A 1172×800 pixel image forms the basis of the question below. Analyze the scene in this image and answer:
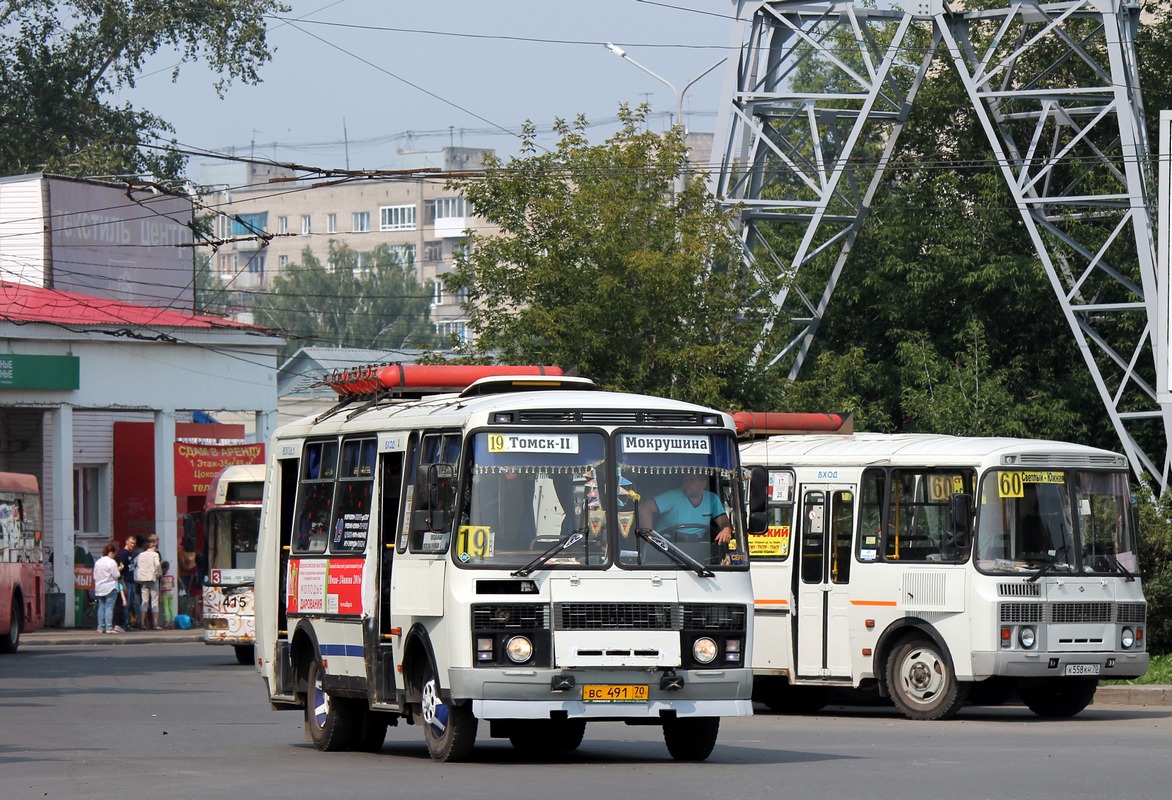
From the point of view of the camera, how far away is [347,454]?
52.6 feet

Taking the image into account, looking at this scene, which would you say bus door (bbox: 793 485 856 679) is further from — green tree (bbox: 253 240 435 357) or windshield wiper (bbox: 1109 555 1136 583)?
green tree (bbox: 253 240 435 357)

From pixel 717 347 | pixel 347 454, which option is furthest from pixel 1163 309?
pixel 347 454

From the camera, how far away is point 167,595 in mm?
43094

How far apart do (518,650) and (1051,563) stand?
6.95 m

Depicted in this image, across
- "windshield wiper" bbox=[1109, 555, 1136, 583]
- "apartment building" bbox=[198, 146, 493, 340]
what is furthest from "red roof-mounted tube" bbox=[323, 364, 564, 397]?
"apartment building" bbox=[198, 146, 493, 340]

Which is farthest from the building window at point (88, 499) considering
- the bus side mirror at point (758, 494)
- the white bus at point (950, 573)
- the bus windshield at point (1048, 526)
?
the bus side mirror at point (758, 494)

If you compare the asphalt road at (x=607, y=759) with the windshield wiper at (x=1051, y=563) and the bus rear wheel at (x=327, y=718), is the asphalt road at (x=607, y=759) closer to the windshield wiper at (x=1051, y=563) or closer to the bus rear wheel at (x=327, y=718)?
the bus rear wheel at (x=327, y=718)

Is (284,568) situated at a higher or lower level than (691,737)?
higher

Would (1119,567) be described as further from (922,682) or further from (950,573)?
(922,682)

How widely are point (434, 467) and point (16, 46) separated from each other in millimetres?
50372

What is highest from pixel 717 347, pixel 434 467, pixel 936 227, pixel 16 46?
pixel 16 46

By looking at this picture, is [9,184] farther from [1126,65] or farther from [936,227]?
[1126,65]

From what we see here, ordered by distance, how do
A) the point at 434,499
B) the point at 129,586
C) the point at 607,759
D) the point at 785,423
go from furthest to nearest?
the point at 129,586
the point at 785,423
the point at 607,759
the point at 434,499

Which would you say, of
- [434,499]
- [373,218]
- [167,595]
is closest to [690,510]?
[434,499]
